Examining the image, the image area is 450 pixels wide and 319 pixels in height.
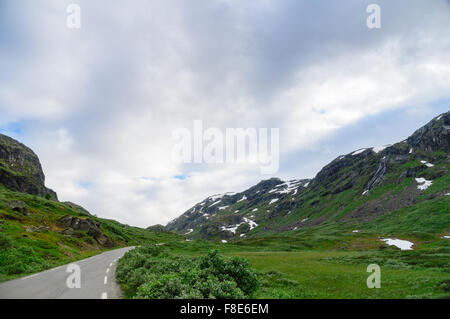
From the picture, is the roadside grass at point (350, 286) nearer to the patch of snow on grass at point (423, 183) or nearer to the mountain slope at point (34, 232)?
the mountain slope at point (34, 232)

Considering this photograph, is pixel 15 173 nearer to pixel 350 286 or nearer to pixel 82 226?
pixel 82 226

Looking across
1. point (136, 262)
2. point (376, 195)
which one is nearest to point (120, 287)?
point (136, 262)

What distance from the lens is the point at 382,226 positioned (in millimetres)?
129125

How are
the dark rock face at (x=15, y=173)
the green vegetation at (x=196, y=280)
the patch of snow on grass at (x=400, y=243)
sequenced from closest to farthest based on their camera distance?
the green vegetation at (x=196, y=280)
the patch of snow on grass at (x=400, y=243)
the dark rock face at (x=15, y=173)

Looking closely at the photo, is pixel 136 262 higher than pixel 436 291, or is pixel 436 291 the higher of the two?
pixel 136 262

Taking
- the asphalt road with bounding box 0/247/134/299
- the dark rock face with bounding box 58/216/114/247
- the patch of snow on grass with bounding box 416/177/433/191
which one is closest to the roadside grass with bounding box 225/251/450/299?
the asphalt road with bounding box 0/247/134/299

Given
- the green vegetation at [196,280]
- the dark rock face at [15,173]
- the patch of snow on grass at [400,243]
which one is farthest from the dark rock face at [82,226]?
the patch of snow on grass at [400,243]

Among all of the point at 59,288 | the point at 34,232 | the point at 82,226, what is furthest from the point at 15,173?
the point at 59,288

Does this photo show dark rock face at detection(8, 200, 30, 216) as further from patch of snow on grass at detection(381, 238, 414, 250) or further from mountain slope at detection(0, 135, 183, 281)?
patch of snow on grass at detection(381, 238, 414, 250)

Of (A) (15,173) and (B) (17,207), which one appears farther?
(A) (15,173)

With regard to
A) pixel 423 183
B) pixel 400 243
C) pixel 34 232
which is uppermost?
pixel 423 183
